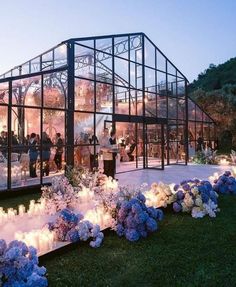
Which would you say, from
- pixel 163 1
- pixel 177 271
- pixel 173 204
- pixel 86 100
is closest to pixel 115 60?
pixel 86 100

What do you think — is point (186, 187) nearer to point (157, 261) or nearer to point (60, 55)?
point (157, 261)

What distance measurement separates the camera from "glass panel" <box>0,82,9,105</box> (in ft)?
24.3

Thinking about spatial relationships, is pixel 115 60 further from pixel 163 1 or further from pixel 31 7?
pixel 163 1

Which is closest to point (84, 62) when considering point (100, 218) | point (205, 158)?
point (100, 218)

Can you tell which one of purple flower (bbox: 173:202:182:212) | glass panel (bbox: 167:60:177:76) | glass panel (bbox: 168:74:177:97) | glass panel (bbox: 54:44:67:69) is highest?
glass panel (bbox: 167:60:177:76)

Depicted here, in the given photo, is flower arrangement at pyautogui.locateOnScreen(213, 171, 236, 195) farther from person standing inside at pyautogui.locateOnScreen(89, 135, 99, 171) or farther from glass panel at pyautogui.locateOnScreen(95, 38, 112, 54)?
glass panel at pyautogui.locateOnScreen(95, 38, 112, 54)

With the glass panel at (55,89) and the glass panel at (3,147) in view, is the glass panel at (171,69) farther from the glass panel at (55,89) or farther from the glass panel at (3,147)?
the glass panel at (3,147)

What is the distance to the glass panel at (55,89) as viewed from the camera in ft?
27.1

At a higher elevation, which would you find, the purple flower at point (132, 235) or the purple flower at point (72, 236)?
the purple flower at point (72, 236)

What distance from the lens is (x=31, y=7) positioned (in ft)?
41.5

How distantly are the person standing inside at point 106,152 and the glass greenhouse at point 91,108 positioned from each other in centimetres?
99

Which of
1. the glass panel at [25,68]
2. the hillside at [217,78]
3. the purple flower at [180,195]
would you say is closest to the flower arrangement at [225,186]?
the purple flower at [180,195]

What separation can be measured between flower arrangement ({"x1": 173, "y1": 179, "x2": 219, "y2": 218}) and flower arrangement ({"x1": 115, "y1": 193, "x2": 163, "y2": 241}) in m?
1.22

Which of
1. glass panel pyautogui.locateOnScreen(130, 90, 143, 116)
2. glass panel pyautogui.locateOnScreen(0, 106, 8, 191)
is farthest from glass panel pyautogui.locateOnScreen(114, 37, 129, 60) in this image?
glass panel pyautogui.locateOnScreen(0, 106, 8, 191)
